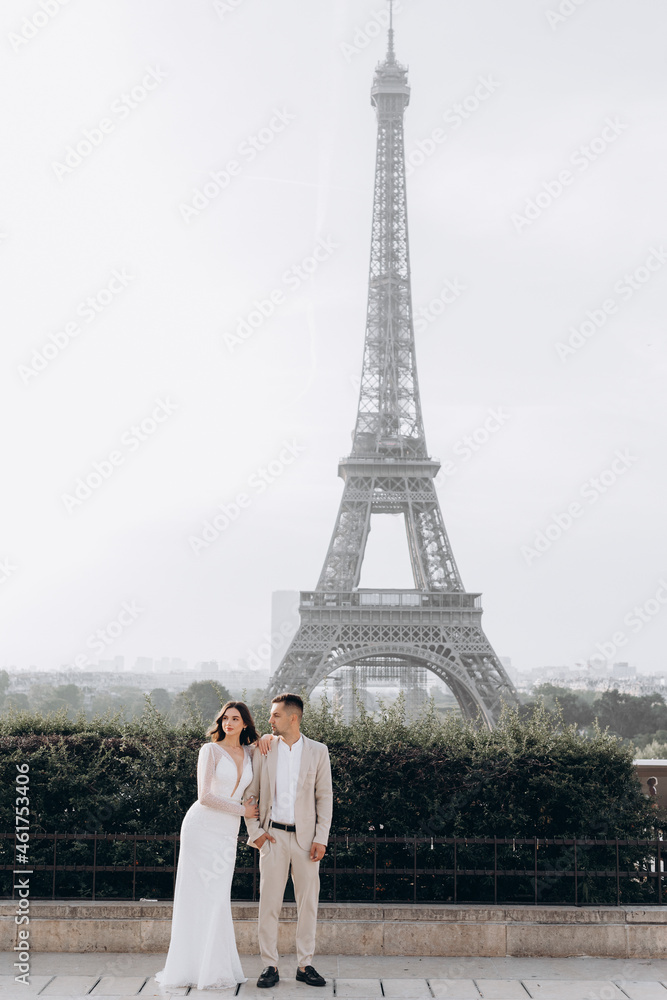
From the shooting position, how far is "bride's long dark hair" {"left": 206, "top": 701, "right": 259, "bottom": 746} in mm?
6516

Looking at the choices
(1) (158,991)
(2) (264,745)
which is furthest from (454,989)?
(2) (264,745)

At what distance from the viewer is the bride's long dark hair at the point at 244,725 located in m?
6.52

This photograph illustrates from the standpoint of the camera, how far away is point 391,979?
21.9 feet

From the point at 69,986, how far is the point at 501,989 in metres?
3.08

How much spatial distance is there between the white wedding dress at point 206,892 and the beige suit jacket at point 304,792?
230mm

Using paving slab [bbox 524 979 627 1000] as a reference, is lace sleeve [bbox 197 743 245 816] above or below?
above

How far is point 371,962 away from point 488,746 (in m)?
2.10

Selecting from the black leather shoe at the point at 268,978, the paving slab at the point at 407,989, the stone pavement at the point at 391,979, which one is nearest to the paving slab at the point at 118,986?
the stone pavement at the point at 391,979

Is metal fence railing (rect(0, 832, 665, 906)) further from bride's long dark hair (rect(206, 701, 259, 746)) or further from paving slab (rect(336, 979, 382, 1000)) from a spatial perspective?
bride's long dark hair (rect(206, 701, 259, 746))

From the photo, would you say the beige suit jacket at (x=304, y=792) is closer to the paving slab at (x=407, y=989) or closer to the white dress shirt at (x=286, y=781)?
the white dress shirt at (x=286, y=781)

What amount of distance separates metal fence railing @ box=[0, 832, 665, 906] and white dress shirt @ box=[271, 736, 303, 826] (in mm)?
1266

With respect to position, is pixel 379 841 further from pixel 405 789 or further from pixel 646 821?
pixel 646 821

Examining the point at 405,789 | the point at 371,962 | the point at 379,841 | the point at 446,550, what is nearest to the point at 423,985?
the point at 371,962

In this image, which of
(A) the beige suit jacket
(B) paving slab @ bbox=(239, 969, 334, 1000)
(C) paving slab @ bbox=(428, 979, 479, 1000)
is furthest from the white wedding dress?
(C) paving slab @ bbox=(428, 979, 479, 1000)
